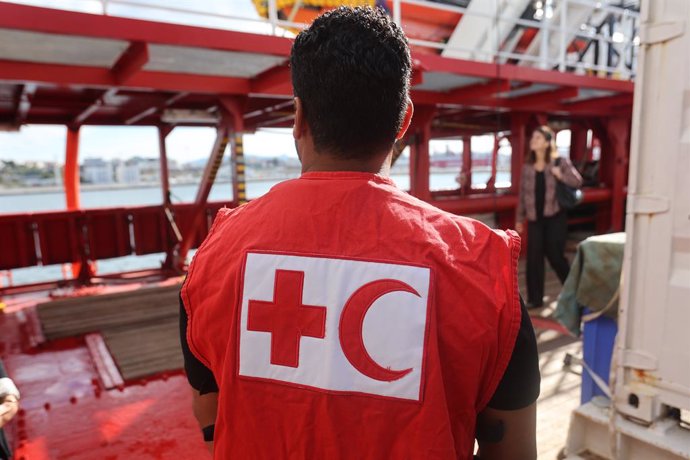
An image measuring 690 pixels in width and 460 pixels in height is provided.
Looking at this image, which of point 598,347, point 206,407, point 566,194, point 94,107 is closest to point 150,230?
point 94,107

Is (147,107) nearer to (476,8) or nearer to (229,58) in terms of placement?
(229,58)

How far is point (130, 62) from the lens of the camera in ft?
15.7

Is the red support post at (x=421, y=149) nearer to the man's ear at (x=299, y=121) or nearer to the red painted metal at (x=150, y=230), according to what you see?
the red painted metal at (x=150, y=230)

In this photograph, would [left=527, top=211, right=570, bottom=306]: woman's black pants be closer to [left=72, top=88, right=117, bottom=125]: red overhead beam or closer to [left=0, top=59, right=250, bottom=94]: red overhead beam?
[left=0, top=59, right=250, bottom=94]: red overhead beam

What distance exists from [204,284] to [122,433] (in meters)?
3.01

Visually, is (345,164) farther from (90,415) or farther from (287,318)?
(90,415)

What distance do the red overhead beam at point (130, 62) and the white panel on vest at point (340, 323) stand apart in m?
4.19

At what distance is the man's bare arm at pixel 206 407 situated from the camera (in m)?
1.25

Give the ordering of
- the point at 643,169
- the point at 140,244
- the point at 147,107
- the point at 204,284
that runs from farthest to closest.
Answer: the point at 140,244 < the point at 147,107 < the point at 643,169 < the point at 204,284

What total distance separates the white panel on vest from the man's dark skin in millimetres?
218

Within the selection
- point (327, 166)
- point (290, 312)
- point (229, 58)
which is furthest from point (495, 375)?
Result: point (229, 58)

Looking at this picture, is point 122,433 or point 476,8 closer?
point 122,433

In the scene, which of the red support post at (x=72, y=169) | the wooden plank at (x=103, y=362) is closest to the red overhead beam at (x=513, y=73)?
the wooden plank at (x=103, y=362)

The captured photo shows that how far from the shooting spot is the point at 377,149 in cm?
102
